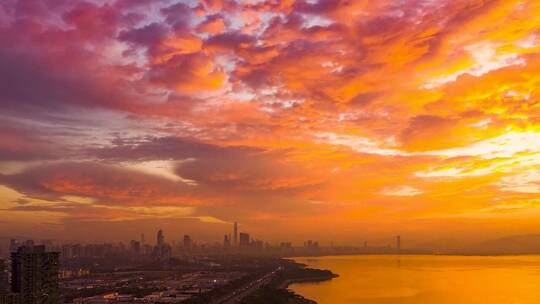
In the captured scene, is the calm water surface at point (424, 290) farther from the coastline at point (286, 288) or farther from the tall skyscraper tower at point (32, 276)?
the tall skyscraper tower at point (32, 276)

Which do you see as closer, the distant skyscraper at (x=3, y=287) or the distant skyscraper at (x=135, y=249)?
the distant skyscraper at (x=3, y=287)

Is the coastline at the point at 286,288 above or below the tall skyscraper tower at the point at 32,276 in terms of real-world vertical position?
below

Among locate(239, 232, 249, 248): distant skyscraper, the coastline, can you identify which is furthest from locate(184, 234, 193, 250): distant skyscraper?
the coastline

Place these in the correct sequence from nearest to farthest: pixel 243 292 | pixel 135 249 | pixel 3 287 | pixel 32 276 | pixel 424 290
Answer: pixel 32 276 → pixel 3 287 → pixel 243 292 → pixel 424 290 → pixel 135 249

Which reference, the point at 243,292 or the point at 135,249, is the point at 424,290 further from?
the point at 135,249

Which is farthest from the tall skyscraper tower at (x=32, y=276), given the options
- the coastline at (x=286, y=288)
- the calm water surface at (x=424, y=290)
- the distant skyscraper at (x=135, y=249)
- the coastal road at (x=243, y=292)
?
the distant skyscraper at (x=135, y=249)

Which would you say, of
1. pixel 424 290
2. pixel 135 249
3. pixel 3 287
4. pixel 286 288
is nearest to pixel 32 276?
pixel 3 287

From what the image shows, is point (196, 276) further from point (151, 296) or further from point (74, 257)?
point (74, 257)

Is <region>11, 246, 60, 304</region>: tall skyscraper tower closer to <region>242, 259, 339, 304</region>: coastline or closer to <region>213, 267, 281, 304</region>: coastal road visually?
<region>242, 259, 339, 304</region>: coastline
